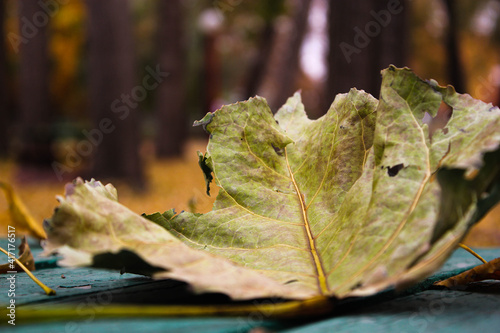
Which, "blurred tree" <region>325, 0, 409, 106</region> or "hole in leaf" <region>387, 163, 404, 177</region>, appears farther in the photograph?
"blurred tree" <region>325, 0, 409, 106</region>

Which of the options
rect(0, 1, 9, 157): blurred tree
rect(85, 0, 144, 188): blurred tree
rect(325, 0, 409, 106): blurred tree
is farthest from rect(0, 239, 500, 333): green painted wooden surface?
rect(0, 1, 9, 157): blurred tree

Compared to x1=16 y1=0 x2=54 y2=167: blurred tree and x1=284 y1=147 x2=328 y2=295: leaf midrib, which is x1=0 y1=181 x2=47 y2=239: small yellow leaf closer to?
x1=284 y1=147 x2=328 y2=295: leaf midrib

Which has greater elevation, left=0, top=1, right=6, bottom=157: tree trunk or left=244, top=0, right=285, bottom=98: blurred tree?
left=244, top=0, right=285, bottom=98: blurred tree

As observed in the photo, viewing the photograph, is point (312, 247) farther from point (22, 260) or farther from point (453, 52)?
point (453, 52)

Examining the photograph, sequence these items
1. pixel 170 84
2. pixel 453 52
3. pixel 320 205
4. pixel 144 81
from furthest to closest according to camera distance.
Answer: pixel 170 84 → pixel 144 81 → pixel 453 52 → pixel 320 205

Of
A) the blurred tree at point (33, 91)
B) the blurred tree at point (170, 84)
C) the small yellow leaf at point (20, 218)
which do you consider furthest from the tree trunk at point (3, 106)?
the small yellow leaf at point (20, 218)

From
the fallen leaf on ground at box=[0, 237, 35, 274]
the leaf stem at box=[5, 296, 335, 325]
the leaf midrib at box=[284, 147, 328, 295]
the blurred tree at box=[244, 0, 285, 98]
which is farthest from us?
the blurred tree at box=[244, 0, 285, 98]

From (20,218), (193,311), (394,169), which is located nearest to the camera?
(193,311)

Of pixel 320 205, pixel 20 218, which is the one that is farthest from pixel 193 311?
pixel 20 218

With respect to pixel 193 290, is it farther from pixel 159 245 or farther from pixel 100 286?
pixel 100 286
